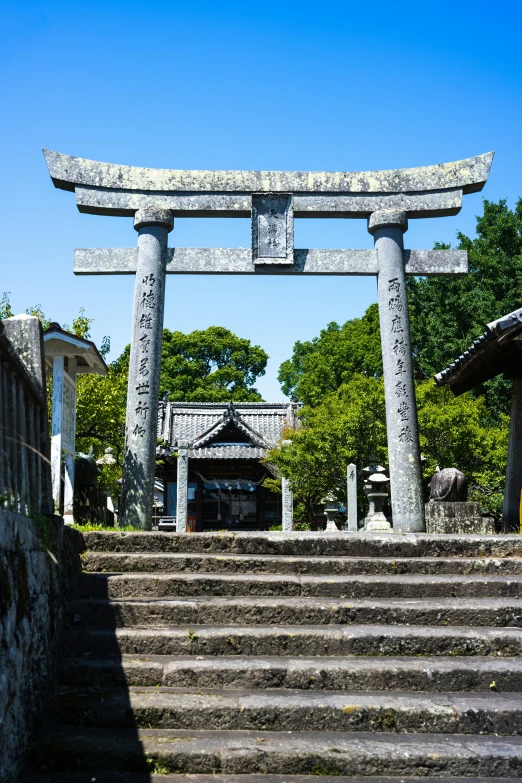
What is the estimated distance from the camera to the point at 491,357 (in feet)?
28.6

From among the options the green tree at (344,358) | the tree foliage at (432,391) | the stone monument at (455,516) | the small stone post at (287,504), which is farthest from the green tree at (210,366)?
the stone monument at (455,516)

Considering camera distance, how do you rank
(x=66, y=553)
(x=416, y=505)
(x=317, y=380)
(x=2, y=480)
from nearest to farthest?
(x=2, y=480), (x=66, y=553), (x=416, y=505), (x=317, y=380)

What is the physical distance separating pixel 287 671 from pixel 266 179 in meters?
6.69

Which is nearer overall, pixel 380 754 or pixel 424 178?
pixel 380 754

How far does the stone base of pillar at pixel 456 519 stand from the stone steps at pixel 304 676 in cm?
553

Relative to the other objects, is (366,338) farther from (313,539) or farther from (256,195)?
(313,539)

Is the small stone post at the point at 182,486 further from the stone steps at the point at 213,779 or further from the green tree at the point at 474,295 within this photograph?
the stone steps at the point at 213,779

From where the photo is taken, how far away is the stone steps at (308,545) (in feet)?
19.9


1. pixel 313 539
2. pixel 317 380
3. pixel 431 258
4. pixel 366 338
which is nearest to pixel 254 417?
pixel 317 380

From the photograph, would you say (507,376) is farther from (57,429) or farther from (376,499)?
(376,499)

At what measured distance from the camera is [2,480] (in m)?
3.48

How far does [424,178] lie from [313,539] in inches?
212

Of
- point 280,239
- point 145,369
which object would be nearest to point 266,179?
point 280,239

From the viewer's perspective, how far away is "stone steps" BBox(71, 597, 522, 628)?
192 inches
